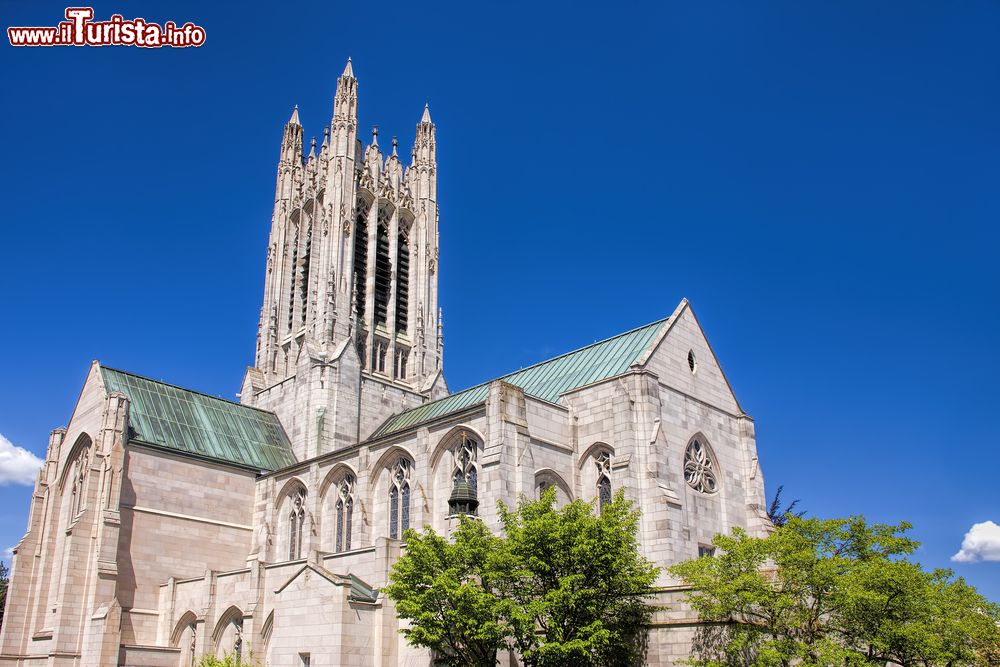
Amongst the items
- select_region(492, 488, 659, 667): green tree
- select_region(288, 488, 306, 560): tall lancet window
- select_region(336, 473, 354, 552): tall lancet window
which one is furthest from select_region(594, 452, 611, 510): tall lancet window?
select_region(288, 488, 306, 560): tall lancet window

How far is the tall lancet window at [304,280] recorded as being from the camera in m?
56.6

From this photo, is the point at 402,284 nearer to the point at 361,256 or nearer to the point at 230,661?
the point at 361,256

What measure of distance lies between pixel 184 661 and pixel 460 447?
15.0 metres

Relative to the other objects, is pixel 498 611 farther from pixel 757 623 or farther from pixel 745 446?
pixel 745 446

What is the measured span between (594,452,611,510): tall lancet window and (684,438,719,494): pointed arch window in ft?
11.1

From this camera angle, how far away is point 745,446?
39156mm

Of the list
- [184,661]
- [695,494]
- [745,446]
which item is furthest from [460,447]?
[184,661]

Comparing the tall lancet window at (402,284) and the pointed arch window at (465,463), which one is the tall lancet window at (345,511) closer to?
the pointed arch window at (465,463)

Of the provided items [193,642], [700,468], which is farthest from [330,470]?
[700,468]

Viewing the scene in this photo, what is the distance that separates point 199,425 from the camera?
47.4 m

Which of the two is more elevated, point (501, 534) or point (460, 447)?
point (460, 447)

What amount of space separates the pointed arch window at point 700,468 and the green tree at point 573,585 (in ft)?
29.1

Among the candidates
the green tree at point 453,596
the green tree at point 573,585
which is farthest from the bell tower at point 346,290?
the green tree at point 573,585

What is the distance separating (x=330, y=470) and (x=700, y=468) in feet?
57.2
